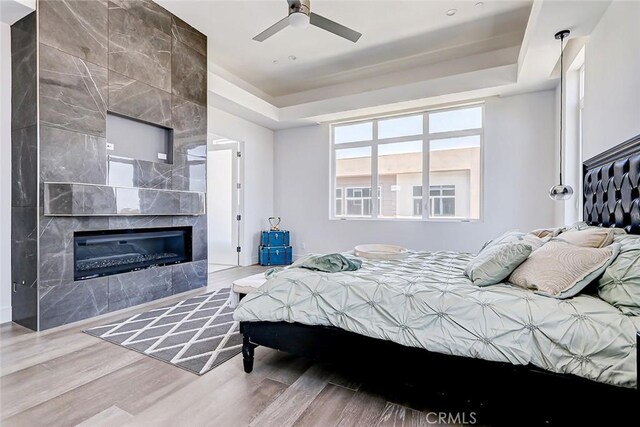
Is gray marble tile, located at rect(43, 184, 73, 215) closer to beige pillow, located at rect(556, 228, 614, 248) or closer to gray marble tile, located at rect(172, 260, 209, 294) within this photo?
gray marble tile, located at rect(172, 260, 209, 294)

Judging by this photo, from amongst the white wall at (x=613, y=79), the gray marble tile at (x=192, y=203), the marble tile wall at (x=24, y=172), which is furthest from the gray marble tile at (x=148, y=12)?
the white wall at (x=613, y=79)

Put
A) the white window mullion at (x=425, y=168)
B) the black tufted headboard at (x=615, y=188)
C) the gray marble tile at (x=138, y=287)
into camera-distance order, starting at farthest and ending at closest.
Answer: the white window mullion at (x=425, y=168)
the gray marble tile at (x=138, y=287)
the black tufted headboard at (x=615, y=188)

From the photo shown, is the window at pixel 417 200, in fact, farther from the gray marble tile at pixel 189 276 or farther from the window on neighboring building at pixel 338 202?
the gray marble tile at pixel 189 276

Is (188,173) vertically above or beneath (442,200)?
above

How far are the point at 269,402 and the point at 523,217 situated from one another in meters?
4.48

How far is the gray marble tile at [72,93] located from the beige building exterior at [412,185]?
398cm

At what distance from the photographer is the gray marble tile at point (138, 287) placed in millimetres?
3236

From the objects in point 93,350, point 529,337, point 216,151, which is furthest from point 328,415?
point 216,151

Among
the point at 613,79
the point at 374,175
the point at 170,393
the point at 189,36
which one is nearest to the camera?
the point at 170,393

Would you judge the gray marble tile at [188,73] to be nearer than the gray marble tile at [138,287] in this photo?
No

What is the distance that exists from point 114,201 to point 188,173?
1019 mm

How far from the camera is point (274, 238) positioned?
5.98m

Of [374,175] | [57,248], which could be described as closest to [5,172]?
[57,248]

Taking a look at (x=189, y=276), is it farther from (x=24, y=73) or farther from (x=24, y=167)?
(x=24, y=73)
